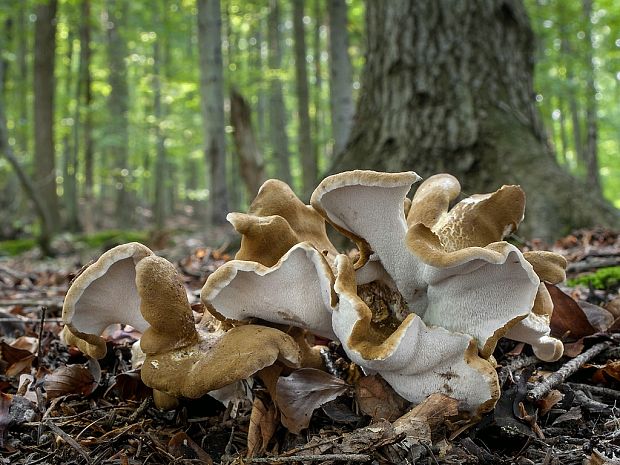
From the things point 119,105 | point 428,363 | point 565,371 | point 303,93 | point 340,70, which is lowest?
point 565,371

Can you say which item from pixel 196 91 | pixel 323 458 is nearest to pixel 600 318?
pixel 323 458

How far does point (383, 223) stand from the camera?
1.95 m

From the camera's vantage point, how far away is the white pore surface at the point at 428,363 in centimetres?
171

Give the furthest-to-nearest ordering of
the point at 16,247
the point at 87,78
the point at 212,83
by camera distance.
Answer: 1. the point at 87,78
2. the point at 16,247
3. the point at 212,83

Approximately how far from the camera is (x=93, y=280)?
1.87m

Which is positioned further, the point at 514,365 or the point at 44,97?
the point at 44,97

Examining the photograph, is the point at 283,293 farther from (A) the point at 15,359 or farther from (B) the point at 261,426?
(A) the point at 15,359

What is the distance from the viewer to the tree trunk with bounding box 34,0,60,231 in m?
13.7

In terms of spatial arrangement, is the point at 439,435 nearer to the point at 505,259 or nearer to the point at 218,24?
the point at 505,259

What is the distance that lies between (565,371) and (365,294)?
815 mm

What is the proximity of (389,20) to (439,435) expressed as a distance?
4.50 m

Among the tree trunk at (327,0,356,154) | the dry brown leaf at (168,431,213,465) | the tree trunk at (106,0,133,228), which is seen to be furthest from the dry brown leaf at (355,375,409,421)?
the tree trunk at (106,0,133,228)

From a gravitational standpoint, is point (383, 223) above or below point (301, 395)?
above

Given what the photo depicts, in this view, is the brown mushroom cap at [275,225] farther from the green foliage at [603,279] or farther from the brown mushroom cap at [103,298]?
the green foliage at [603,279]
